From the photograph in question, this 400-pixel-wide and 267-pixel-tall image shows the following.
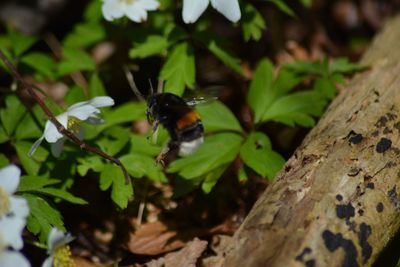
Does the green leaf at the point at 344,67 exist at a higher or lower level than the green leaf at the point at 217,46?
lower

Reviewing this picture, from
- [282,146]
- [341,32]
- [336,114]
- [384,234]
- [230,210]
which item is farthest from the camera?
[341,32]

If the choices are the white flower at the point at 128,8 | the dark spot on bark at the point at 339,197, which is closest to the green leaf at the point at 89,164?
the white flower at the point at 128,8

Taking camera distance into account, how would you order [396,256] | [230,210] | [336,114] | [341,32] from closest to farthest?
[396,256] → [336,114] → [230,210] → [341,32]

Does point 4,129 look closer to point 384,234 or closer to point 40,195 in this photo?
point 40,195

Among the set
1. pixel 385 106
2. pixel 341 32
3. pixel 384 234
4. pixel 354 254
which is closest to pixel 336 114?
pixel 385 106

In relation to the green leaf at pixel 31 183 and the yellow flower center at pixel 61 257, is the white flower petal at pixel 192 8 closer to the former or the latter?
the green leaf at pixel 31 183
